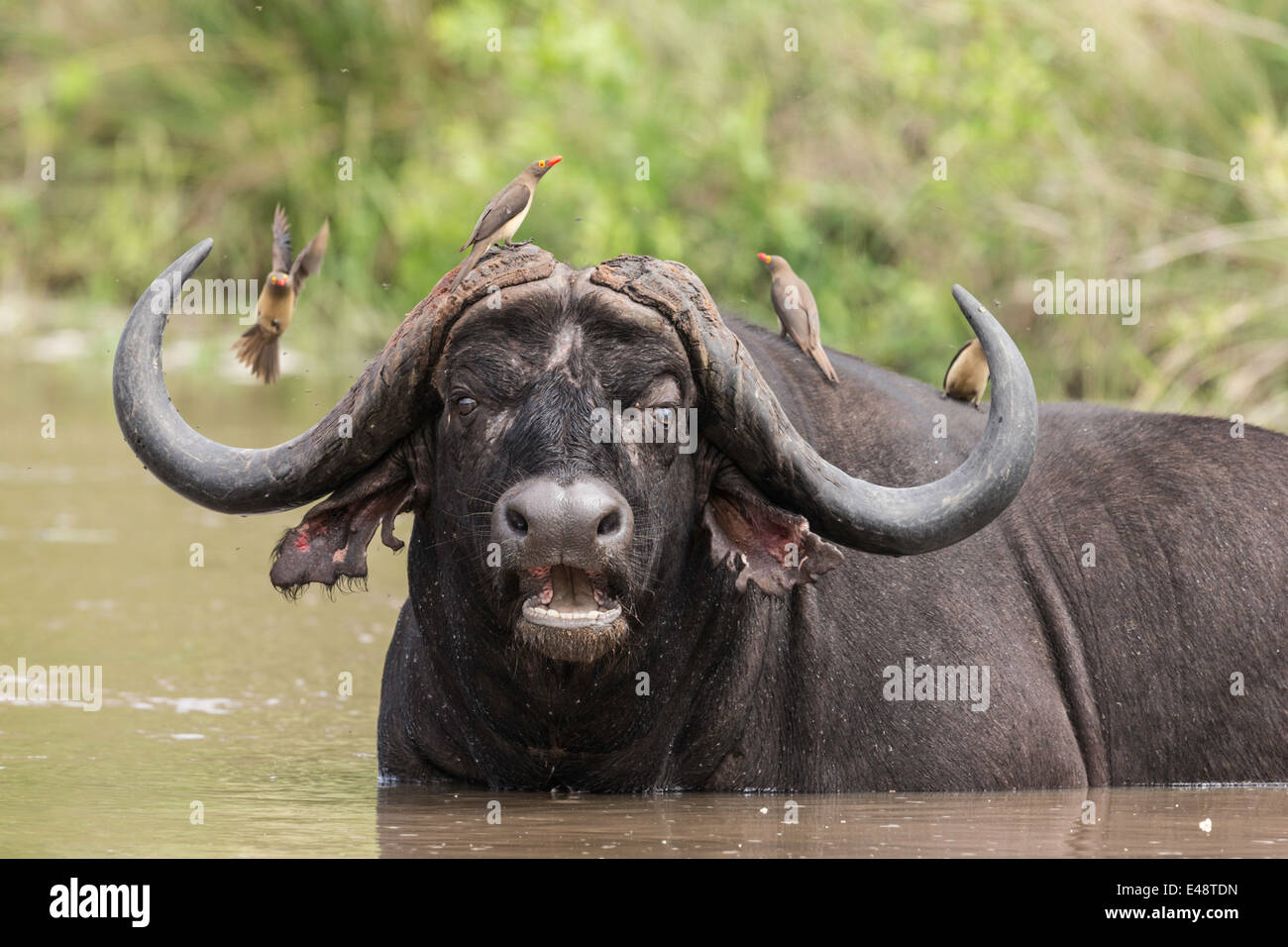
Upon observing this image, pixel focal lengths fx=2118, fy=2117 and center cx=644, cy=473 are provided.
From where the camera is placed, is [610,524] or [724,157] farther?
[724,157]

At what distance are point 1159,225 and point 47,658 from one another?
28.0 feet

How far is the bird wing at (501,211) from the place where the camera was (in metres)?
6.39

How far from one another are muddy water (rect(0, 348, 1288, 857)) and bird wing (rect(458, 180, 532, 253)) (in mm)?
1696

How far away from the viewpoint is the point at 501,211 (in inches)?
254

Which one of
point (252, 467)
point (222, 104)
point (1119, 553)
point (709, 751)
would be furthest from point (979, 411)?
point (222, 104)

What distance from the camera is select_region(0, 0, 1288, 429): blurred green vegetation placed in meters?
14.0

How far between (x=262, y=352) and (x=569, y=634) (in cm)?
258

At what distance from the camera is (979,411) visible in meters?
7.49

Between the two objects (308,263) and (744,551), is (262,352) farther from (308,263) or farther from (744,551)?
(744,551)

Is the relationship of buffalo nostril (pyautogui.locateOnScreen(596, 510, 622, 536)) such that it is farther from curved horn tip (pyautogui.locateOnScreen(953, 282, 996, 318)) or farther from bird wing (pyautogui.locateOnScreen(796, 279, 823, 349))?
bird wing (pyautogui.locateOnScreen(796, 279, 823, 349))

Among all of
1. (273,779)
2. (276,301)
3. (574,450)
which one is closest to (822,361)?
Result: (574,450)

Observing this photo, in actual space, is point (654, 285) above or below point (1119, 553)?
above

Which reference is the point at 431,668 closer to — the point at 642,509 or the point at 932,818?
the point at 642,509

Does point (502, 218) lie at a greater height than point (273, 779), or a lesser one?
greater
